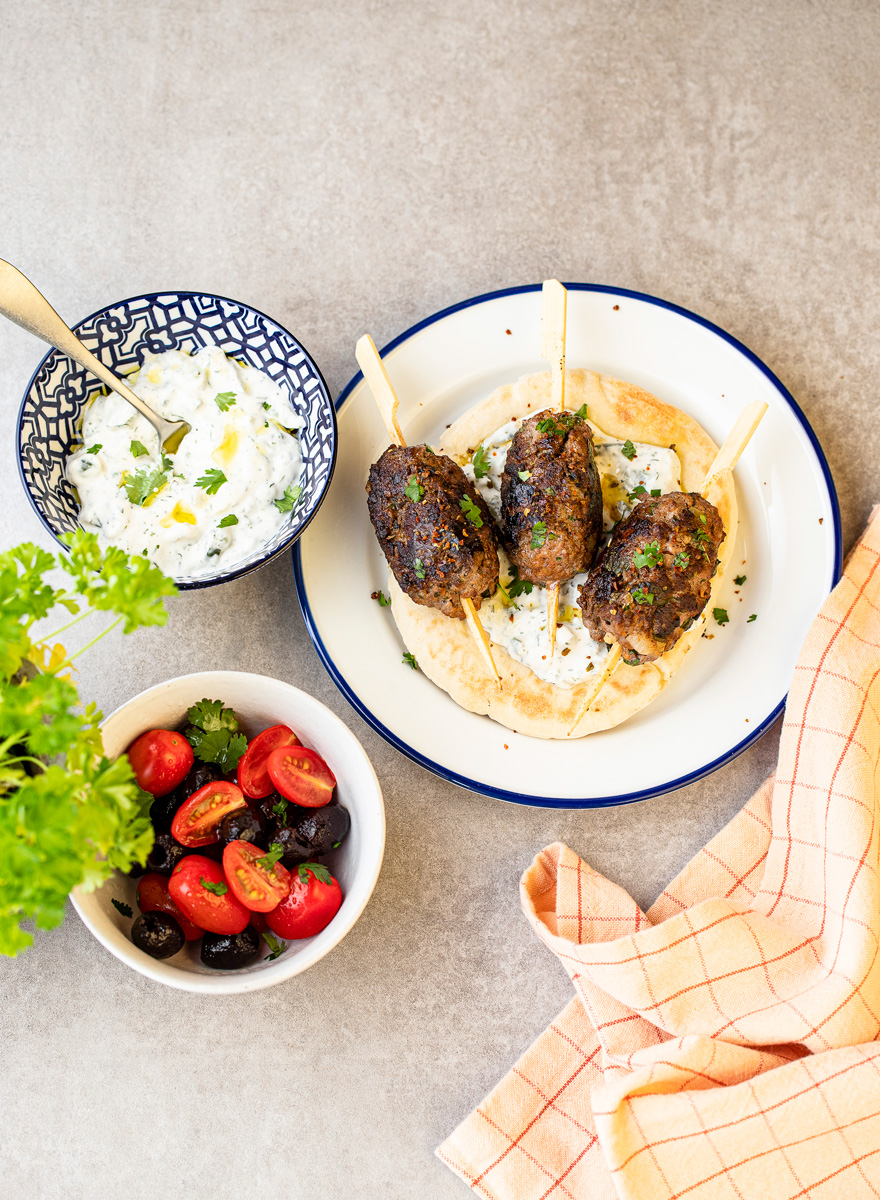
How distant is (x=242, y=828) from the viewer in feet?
8.73

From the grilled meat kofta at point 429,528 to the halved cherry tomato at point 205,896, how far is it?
1064 millimetres

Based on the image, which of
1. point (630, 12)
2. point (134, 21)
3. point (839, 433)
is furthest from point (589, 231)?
point (134, 21)

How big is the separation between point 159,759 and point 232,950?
24.5 inches

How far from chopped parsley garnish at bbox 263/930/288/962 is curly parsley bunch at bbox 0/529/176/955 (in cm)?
82

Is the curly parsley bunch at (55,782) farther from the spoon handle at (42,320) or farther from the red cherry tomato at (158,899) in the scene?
the spoon handle at (42,320)

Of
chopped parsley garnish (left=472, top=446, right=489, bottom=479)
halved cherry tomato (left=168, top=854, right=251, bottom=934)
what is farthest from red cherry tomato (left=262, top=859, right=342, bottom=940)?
chopped parsley garnish (left=472, top=446, right=489, bottom=479)

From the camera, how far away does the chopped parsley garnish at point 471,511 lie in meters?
2.88

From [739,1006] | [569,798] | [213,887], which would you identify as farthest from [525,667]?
[739,1006]

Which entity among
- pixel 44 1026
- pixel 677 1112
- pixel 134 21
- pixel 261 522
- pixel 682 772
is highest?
pixel 134 21

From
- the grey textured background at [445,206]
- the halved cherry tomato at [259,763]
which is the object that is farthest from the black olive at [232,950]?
the grey textured background at [445,206]

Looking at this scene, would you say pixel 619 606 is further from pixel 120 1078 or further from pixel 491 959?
pixel 120 1078

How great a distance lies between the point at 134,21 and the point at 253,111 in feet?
1.96

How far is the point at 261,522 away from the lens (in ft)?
9.53

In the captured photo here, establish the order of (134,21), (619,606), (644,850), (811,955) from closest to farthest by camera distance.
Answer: (619,606)
(811,955)
(644,850)
(134,21)
